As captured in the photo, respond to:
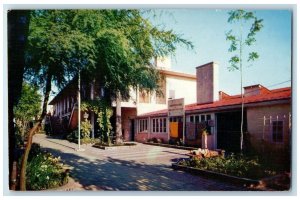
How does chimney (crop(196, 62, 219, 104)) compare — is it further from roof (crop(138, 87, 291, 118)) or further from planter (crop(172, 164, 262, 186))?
planter (crop(172, 164, 262, 186))

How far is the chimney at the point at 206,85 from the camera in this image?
1452 cm

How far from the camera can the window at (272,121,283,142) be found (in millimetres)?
7866

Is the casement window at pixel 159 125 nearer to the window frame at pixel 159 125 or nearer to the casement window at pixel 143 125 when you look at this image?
the window frame at pixel 159 125

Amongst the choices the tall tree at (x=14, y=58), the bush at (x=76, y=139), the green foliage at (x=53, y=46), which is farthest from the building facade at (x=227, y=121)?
the tall tree at (x=14, y=58)

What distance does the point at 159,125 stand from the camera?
17.2 metres

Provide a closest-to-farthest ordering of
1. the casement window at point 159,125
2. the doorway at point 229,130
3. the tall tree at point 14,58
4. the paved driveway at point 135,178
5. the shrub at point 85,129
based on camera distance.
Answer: the tall tree at point 14,58 < the paved driveway at point 135,178 < the doorway at point 229,130 < the casement window at point 159,125 < the shrub at point 85,129

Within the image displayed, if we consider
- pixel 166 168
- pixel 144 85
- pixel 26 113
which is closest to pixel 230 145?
pixel 166 168

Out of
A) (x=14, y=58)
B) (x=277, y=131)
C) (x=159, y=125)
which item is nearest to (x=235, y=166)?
→ (x=277, y=131)

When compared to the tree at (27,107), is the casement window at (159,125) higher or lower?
lower

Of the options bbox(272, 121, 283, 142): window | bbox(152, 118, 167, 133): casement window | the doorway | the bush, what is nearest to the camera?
bbox(272, 121, 283, 142): window

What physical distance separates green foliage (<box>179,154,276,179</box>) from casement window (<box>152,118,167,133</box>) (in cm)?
783

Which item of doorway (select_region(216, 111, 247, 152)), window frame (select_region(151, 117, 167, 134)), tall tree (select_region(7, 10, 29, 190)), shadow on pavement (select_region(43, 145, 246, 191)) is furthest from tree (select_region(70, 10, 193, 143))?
window frame (select_region(151, 117, 167, 134))

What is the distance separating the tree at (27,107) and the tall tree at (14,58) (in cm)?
97

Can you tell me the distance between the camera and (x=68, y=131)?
17750 millimetres
